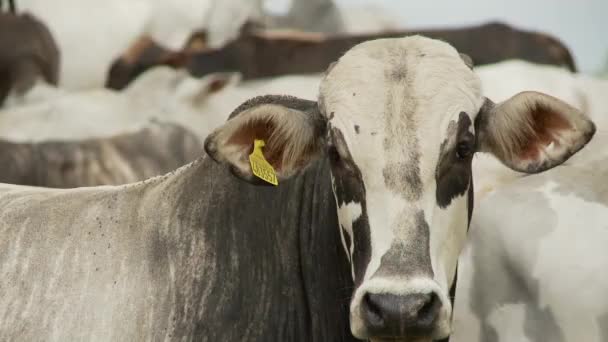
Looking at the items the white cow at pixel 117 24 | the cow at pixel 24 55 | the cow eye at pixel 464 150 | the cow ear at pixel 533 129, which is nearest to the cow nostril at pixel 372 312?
the cow eye at pixel 464 150

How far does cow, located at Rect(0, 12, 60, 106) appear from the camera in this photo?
38.7 ft

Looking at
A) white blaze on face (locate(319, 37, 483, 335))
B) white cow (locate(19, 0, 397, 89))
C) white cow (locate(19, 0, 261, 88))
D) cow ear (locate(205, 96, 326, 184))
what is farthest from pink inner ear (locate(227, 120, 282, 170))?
white cow (locate(19, 0, 261, 88))

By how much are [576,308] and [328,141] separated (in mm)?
1434

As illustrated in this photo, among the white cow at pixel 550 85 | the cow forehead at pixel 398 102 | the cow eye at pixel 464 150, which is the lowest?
the white cow at pixel 550 85

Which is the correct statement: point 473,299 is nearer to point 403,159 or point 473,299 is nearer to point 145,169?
point 403,159

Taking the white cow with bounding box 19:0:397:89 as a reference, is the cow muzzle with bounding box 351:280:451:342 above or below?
above

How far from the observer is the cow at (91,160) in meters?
8.23

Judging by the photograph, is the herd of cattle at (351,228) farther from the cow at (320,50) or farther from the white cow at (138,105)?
the cow at (320,50)

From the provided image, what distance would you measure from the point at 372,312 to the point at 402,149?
49cm

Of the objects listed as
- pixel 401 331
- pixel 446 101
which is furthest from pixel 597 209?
pixel 401 331

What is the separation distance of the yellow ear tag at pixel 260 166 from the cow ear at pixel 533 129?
0.64 meters

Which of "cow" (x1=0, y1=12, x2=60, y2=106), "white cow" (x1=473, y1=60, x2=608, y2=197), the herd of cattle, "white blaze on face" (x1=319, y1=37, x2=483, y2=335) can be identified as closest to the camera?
"white blaze on face" (x1=319, y1=37, x2=483, y2=335)

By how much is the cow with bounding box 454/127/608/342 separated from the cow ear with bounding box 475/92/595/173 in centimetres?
96

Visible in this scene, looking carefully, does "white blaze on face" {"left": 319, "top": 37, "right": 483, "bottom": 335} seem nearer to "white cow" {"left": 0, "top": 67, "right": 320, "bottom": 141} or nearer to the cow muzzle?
the cow muzzle
